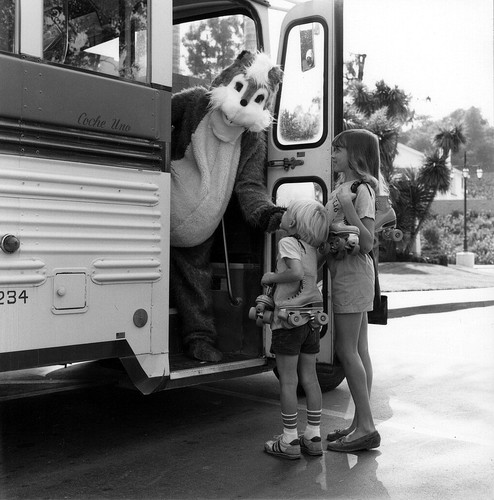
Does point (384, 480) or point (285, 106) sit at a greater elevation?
point (285, 106)

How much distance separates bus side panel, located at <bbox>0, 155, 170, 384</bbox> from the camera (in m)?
3.66

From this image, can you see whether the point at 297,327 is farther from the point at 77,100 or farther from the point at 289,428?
the point at 77,100

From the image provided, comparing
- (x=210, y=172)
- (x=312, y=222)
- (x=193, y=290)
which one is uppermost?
(x=210, y=172)

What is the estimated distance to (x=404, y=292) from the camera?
1698 cm

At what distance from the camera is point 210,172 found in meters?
5.28

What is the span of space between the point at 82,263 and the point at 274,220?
5.42 ft

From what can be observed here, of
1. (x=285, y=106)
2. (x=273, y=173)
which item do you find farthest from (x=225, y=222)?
(x=285, y=106)

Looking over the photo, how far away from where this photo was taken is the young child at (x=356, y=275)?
4.32 metres

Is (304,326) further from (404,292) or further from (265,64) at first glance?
(404,292)

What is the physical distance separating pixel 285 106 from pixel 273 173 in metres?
0.55

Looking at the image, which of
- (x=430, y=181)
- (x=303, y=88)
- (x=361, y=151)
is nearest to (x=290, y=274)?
(x=361, y=151)

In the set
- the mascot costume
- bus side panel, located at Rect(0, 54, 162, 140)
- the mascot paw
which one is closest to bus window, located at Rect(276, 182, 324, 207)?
the mascot costume

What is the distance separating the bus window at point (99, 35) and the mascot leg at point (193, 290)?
160 centimetres

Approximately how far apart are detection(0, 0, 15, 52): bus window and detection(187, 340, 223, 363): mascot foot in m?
2.41
